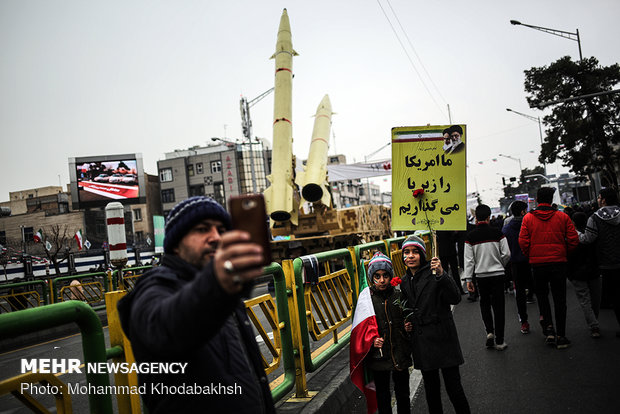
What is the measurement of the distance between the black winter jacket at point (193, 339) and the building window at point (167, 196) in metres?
63.1

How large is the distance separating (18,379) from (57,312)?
0.32 metres

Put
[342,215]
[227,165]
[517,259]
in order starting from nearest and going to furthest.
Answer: [517,259] < [342,215] < [227,165]

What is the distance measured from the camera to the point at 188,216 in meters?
1.81

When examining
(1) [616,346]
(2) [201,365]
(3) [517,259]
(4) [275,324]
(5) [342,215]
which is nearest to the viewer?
(2) [201,365]

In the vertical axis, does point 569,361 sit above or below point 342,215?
below

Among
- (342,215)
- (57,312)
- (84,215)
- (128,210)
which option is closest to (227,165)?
(128,210)

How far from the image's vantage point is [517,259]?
8227 millimetres

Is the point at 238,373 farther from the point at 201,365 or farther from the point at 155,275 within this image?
the point at 155,275

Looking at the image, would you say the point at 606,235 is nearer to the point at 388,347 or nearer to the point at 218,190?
the point at 388,347

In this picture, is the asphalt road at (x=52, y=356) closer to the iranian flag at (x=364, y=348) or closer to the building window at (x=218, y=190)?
the iranian flag at (x=364, y=348)

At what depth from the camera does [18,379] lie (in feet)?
6.93

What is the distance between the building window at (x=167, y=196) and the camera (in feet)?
206

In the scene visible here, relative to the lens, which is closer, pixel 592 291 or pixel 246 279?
pixel 246 279

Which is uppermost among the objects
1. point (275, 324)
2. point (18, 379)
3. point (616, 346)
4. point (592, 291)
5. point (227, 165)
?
point (227, 165)
